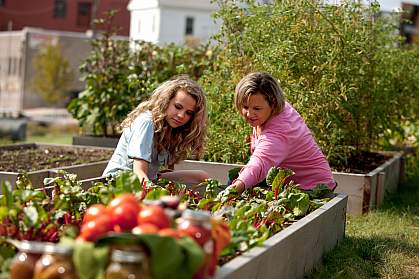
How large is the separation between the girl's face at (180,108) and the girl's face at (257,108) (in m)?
0.40

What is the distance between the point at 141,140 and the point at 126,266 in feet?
10.2

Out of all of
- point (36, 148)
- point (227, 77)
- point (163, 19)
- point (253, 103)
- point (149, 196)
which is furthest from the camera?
point (163, 19)

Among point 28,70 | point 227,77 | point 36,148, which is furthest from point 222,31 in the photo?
point 28,70

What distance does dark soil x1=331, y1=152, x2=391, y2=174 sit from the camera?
836 centimetres

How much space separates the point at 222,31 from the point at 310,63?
3.27 ft

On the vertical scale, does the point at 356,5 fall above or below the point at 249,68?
above

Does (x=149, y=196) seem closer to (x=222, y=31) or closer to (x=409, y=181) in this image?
(x=222, y=31)

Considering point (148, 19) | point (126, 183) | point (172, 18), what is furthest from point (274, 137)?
point (172, 18)

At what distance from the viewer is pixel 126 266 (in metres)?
2.68

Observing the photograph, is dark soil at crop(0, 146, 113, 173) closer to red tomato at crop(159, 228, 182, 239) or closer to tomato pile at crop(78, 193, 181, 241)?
tomato pile at crop(78, 193, 181, 241)

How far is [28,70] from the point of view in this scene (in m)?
30.9

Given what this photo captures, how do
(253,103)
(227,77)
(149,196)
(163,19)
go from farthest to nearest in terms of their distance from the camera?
(163,19) → (227,77) → (253,103) → (149,196)

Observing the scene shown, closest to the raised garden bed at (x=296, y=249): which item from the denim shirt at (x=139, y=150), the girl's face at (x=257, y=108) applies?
the girl's face at (x=257, y=108)

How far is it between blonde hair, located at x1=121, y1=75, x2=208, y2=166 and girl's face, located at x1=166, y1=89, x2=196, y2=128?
0.03m
